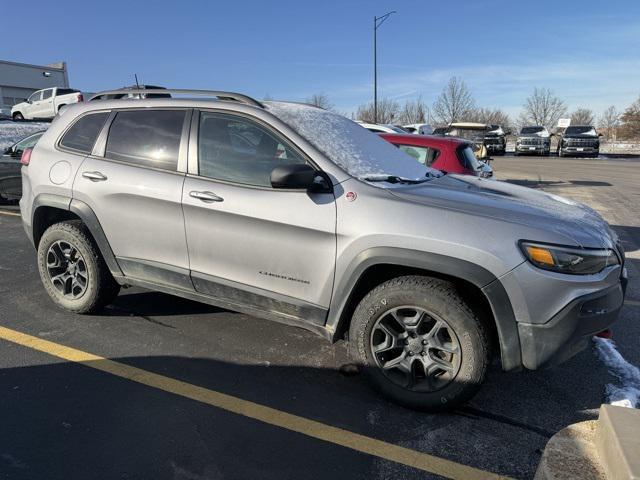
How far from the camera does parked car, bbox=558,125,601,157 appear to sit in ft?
91.5

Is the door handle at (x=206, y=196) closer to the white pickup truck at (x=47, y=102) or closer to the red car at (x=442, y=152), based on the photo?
the red car at (x=442, y=152)

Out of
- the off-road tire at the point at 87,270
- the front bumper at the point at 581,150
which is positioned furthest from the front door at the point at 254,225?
the front bumper at the point at 581,150

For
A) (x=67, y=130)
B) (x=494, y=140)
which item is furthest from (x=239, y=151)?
(x=494, y=140)

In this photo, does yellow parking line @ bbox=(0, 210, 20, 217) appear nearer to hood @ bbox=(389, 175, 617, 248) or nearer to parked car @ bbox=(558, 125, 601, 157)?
hood @ bbox=(389, 175, 617, 248)

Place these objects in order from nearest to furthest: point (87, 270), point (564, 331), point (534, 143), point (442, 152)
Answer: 1. point (564, 331)
2. point (87, 270)
3. point (442, 152)
4. point (534, 143)

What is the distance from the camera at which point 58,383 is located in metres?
3.09

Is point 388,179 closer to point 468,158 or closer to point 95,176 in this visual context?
point 95,176

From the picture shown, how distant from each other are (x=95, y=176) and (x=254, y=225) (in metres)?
1.54

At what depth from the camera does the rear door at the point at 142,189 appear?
344cm

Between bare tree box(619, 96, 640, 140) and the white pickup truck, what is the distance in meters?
53.7

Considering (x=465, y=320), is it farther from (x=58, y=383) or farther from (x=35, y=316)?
(x=35, y=316)

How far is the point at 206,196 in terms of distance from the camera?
324 cm

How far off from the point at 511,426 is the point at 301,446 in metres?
1.25

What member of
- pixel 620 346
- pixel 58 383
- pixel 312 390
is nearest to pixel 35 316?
pixel 58 383
